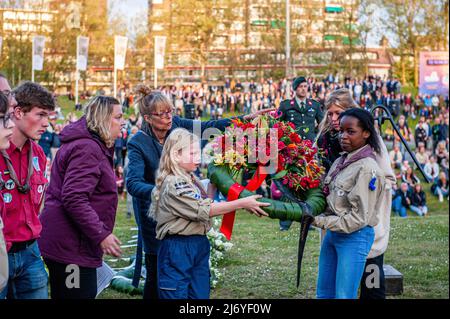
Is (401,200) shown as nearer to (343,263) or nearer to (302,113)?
(302,113)

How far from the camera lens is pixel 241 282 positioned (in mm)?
7164

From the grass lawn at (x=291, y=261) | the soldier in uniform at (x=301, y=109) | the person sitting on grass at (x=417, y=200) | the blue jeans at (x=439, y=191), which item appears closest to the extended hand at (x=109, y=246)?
the grass lawn at (x=291, y=261)

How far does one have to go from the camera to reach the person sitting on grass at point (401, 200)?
1697cm

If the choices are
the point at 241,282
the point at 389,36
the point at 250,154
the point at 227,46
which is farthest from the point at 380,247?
the point at 227,46

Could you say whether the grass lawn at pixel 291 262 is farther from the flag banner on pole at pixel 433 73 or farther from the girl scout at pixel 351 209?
the flag banner on pole at pixel 433 73

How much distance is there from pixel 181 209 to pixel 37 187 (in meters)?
0.91

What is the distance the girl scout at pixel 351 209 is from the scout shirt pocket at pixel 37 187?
1819 mm

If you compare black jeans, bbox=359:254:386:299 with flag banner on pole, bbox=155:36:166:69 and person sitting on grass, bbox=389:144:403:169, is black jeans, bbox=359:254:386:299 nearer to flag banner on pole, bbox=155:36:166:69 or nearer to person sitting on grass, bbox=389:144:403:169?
person sitting on grass, bbox=389:144:403:169

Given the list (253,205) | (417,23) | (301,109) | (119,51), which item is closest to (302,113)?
(301,109)

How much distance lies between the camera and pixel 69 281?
4.16 metres

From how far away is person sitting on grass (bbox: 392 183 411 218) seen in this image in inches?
668

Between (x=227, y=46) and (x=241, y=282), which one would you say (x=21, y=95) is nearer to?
(x=241, y=282)

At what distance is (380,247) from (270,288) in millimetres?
2044

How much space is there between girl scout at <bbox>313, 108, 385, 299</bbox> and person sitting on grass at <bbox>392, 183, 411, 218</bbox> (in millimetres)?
12523
